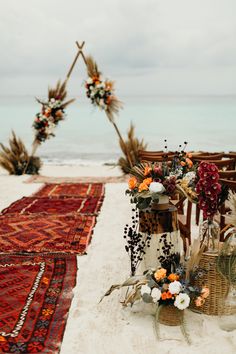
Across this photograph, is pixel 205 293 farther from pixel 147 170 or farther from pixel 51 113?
pixel 51 113

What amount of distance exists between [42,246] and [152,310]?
1839 millimetres

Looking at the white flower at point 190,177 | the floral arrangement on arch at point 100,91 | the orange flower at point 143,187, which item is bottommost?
the orange flower at point 143,187

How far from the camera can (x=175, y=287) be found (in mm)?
3205

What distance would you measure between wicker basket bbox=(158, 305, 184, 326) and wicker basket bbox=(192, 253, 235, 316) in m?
0.24

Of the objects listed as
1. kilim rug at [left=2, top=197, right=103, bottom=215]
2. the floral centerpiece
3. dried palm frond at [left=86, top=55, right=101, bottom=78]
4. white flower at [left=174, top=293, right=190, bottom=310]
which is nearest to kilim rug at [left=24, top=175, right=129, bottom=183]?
kilim rug at [left=2, top=197, right=103, bottom=215]

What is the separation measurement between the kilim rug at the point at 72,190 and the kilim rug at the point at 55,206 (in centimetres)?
35

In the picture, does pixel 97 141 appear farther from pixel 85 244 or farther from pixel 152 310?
pixel 152 310

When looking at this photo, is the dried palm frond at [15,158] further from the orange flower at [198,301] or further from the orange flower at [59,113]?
the orange flower at [198,301]

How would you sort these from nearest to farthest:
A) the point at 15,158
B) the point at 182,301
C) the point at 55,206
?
the point at 182,301, the point at 55,206, the point at 15,158

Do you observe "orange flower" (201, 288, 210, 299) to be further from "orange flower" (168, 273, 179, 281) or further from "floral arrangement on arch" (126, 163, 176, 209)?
"floral arrangement on arch" (126, 163, 176, 209)

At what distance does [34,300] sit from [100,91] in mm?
6463

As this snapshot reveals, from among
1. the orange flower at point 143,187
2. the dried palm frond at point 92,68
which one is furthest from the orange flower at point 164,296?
the dried palm frond at point 92,68

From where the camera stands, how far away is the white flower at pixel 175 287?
3197 mm

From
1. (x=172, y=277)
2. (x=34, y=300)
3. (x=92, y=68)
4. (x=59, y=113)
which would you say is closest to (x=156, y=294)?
(x=172, y=277)
